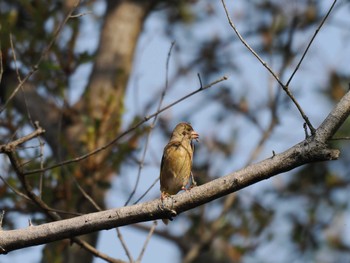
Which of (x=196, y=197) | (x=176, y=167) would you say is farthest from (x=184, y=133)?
(x=196, y=197)

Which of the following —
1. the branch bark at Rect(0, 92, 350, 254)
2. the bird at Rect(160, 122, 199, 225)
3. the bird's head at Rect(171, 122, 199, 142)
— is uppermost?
the bird's head at Rect(171, 122, 199, 142)

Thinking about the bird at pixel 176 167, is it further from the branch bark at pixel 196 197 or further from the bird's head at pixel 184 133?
the branch bark at pixel 196 197

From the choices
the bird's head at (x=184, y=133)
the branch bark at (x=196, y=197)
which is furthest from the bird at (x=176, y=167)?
the branch bark at (x=196, y=197)

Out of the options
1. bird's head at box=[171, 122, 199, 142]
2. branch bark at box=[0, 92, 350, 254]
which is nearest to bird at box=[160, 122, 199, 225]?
bird's head at box=[171, 122, 199, 142]

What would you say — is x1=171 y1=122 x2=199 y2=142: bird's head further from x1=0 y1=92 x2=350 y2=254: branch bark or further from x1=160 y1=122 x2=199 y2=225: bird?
x1=0 y1=92 x2=350 y2=254: branch bark

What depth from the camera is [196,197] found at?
3209 millimetres

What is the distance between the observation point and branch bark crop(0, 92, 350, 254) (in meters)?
3.04

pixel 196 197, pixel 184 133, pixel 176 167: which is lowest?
pixel 196 197

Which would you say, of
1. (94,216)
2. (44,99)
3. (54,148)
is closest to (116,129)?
(54,148)

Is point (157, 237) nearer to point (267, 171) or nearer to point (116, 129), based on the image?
point (116, 129)

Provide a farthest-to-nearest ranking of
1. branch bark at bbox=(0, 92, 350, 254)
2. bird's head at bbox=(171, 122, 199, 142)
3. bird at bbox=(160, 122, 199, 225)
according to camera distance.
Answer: bird's head at bbox=(171, 122, 199, 142) < bird at bbox=(160, 122, 199, 225) < branch bark at bbox=(0, 92, 350, 254)

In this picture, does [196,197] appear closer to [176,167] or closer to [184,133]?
[176,167]

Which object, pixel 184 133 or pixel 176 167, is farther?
pixel 184 133

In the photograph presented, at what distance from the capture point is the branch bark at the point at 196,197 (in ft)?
9.99
